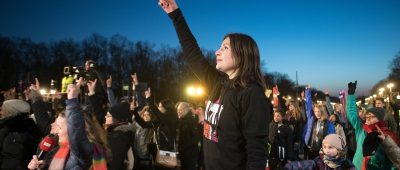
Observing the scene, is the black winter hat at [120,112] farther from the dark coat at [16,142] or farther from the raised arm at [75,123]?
the raised arm at [75,123]

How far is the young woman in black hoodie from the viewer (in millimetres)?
2584

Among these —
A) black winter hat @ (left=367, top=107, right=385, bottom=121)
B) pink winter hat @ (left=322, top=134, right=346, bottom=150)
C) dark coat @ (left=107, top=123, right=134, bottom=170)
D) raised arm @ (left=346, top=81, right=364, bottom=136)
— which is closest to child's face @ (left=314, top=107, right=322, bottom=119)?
raised arm @ (left=346, top=81, right=364, bottom=136)

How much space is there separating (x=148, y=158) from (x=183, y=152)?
1.00 m

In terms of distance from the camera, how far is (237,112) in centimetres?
268

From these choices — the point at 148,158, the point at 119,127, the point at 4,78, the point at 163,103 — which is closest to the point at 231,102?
the point at 119,127

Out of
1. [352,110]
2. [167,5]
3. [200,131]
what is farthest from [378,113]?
[167,5]

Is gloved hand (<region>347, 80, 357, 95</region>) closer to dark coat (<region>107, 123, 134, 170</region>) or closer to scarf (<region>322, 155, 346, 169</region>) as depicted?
scarf (<region>322, 155, 346, 169</region>)

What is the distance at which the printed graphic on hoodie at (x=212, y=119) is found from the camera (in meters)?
2.77

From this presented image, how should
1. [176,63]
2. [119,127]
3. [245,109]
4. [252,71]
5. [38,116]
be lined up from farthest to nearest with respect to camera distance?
[176,63] → [119,127] → [38,116] → [252,71] → [245,109]

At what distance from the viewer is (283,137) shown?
810cm

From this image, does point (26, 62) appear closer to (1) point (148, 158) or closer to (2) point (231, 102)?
(1) point (148, 158)

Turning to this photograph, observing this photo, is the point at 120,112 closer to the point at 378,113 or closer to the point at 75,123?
the point at 75,123

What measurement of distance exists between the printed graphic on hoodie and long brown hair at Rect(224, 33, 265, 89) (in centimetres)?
22

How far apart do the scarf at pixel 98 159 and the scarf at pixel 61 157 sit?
0.29m
